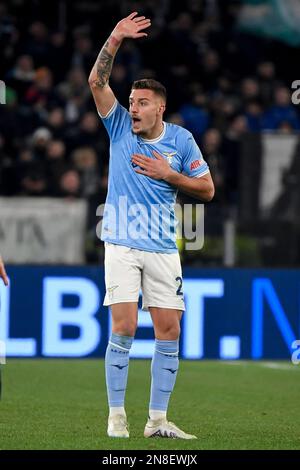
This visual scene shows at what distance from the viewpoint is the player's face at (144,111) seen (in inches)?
316

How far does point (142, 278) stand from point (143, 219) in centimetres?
38

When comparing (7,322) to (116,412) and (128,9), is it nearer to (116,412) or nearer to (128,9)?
(116,412)

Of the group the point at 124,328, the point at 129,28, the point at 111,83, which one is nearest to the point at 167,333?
the point at 124,328

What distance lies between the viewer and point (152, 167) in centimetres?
789

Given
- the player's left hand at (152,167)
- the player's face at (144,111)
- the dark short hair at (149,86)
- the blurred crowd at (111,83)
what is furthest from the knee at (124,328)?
the blurred crowd at (111,83)

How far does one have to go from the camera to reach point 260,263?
14.3 m

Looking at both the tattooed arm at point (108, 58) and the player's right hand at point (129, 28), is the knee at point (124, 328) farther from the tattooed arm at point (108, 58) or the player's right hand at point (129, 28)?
the player's right hand at point (129, 28)

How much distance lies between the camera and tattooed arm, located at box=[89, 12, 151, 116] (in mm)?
7926

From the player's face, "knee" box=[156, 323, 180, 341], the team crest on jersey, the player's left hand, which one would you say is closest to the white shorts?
"knee" box=[156, 323, 180, 341]

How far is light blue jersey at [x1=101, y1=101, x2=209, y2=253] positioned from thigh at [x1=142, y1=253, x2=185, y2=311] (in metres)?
0.08

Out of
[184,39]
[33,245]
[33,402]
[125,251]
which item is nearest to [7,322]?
[33,245]

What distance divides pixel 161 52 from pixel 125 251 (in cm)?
1150

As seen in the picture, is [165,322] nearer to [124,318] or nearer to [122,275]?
[124,318]

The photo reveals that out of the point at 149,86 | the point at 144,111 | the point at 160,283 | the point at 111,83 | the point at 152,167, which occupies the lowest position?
the point at 160,283
